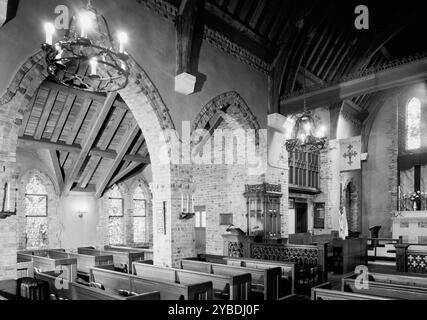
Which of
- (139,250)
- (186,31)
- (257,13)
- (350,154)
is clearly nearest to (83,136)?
(139,250)

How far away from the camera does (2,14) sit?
5.14m

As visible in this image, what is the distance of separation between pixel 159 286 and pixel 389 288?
120 inches

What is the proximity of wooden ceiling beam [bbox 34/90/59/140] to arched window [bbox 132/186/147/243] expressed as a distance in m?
5.20

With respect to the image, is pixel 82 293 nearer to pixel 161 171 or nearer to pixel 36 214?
pixel 161 171

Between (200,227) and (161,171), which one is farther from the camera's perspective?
(200,227)

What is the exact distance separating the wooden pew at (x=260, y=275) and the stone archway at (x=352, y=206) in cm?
1110

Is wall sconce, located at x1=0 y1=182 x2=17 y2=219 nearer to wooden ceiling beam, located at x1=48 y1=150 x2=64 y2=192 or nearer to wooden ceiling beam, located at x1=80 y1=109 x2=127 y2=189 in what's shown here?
wooden ceiling beam, located at x1=80 y1=109 x2=127 y2=189

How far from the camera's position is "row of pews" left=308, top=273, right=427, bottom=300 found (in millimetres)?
4391

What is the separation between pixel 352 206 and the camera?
1702cm

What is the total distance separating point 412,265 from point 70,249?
33.1 ft

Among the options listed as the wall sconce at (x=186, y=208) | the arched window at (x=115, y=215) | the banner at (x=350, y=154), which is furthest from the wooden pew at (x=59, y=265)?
the banner at (x=350, y=154)

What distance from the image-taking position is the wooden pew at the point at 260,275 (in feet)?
20.8

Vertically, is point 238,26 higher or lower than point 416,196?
higher

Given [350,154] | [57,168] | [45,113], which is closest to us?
[45,113]
